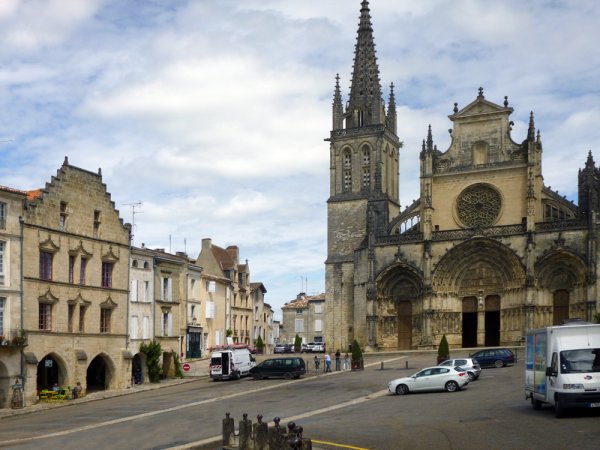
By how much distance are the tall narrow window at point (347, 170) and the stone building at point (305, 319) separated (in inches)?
1215

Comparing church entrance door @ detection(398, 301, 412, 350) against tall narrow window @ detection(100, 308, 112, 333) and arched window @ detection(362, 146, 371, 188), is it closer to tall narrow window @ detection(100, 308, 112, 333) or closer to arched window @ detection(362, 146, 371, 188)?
arched window @ detection(362, 146, 371, 188)

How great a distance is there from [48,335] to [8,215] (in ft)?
21.6

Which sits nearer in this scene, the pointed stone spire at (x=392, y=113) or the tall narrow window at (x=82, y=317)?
the tall narrow window at (x=82, y=317)

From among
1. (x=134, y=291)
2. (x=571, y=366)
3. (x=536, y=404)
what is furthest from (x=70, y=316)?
(x=571, y=366)

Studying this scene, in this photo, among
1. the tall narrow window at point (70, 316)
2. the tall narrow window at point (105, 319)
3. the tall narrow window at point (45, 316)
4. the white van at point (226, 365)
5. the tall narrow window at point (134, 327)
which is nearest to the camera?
the tall narrow window at point (45, 316)

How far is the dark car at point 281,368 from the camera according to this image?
1993 inches

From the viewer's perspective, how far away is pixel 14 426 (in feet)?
111

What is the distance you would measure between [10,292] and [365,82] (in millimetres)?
44709

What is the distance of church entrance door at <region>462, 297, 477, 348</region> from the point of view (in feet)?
225

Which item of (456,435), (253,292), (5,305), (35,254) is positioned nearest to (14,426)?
(5,305)

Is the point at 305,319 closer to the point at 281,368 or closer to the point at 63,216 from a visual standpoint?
the point at 281,368

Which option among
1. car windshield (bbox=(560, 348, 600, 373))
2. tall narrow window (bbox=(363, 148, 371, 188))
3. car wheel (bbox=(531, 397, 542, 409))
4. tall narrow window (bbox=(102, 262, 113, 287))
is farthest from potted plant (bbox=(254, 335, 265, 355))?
car windshield (bbox=(560, 348, 600, 373))

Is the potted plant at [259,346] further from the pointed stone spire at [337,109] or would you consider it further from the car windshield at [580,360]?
the car windshield at [580,360]

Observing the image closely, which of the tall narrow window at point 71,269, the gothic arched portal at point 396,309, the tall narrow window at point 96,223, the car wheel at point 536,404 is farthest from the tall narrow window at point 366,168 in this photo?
the car wheel at point 536,404
